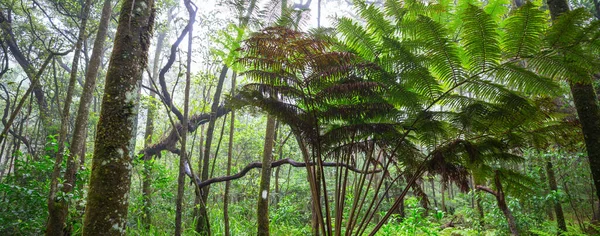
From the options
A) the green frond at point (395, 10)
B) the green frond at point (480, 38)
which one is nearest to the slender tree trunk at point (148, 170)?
the green frond at point (395, 10)

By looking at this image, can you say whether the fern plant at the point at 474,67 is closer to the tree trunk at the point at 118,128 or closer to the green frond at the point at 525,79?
the green frond at the point at 525,79

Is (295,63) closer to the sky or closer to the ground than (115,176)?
closer to the sky

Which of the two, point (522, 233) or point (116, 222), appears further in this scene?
point (522, 233)

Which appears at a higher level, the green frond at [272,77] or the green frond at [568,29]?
the green frond at [568,29]

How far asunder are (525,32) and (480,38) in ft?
0.92

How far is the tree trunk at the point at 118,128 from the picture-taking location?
1823 millimetres

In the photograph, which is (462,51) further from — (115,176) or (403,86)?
(115,176)

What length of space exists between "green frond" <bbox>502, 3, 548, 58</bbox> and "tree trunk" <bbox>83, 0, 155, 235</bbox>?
106 inches

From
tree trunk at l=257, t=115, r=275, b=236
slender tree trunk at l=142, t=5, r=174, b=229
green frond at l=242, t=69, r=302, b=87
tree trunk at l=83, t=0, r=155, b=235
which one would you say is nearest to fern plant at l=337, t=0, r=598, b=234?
green frond at l=242, t=69, r=302, b=87

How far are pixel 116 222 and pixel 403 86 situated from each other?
2351 millimetres

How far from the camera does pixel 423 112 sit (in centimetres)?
256

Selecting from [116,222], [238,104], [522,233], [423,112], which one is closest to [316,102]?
[238,104]

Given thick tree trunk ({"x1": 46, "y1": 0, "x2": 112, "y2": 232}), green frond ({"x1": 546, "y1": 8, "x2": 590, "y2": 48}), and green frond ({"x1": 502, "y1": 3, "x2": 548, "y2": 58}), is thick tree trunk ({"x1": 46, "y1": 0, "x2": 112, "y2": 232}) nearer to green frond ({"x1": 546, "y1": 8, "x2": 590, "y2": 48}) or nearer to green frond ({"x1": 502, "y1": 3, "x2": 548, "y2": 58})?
green frond ({"x1": 502, "y1": 3, "x2": 548, "y2": 58})

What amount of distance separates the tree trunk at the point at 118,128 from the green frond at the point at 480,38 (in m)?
2.36
